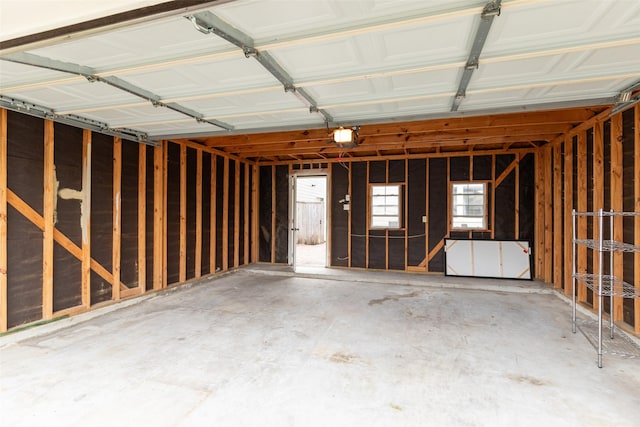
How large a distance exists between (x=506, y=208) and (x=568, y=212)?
5.16 ft

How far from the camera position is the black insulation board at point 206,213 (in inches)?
237

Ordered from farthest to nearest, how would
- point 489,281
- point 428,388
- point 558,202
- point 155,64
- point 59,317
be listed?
point 489,281 → point 558,202 → point 59,317 → point 428,388 → point 155,64

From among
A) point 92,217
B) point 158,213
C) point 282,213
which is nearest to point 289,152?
point 282,213

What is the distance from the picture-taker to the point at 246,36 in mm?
1928

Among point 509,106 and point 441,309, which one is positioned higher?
point 509,106

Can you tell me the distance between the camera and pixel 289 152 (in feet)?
20.6

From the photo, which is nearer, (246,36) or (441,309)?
(246,36)

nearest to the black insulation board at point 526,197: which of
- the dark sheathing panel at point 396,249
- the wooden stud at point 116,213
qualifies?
the dark sheathing panel at point 396,249

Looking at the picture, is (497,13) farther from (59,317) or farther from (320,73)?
(59,317)

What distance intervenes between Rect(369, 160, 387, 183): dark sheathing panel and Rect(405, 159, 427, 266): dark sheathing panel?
1.74 feet

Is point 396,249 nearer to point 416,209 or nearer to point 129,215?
point 416,209

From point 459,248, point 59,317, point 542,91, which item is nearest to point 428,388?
point 542,91

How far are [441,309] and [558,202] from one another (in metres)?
2.79

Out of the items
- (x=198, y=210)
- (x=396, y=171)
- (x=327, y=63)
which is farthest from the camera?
(x=396, y=171)
